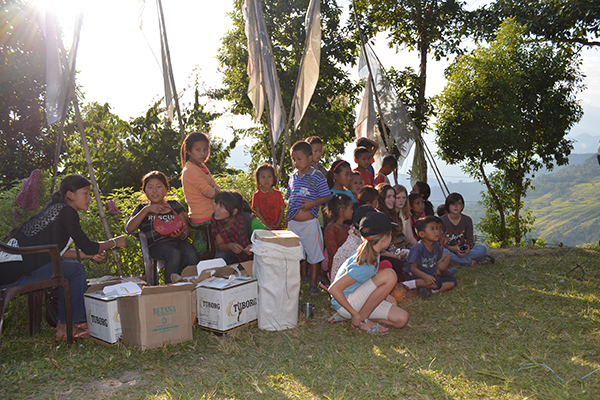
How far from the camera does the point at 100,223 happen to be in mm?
4535

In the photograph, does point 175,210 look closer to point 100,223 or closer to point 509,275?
point 100,223

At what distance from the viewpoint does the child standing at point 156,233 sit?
3766 mm

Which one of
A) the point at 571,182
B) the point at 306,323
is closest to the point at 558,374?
the point at 306,323

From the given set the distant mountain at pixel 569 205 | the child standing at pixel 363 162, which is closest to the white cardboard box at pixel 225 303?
the child standing at pixel 363 162

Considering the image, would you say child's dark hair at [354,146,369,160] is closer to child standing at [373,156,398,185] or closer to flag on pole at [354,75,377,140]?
child standing at [373,156,398,185]

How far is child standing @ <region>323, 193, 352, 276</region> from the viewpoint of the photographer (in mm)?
4348

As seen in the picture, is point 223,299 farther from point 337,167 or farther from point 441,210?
point 441,210

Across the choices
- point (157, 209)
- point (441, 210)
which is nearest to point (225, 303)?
point (157, 209)

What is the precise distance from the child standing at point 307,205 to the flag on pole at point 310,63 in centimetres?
100

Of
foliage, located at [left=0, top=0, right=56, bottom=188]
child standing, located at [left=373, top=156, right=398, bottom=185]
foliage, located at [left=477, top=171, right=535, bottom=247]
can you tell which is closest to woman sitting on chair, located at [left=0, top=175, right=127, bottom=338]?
child standing, located at [left=373, top=156, right=398, bottom=185]

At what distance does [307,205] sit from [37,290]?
91.9 inches

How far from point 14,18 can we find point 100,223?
8636mm

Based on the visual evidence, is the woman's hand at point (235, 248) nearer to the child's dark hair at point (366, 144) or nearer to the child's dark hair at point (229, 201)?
the child's dark hair at point (229, 201)

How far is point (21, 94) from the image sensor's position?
407 inches
